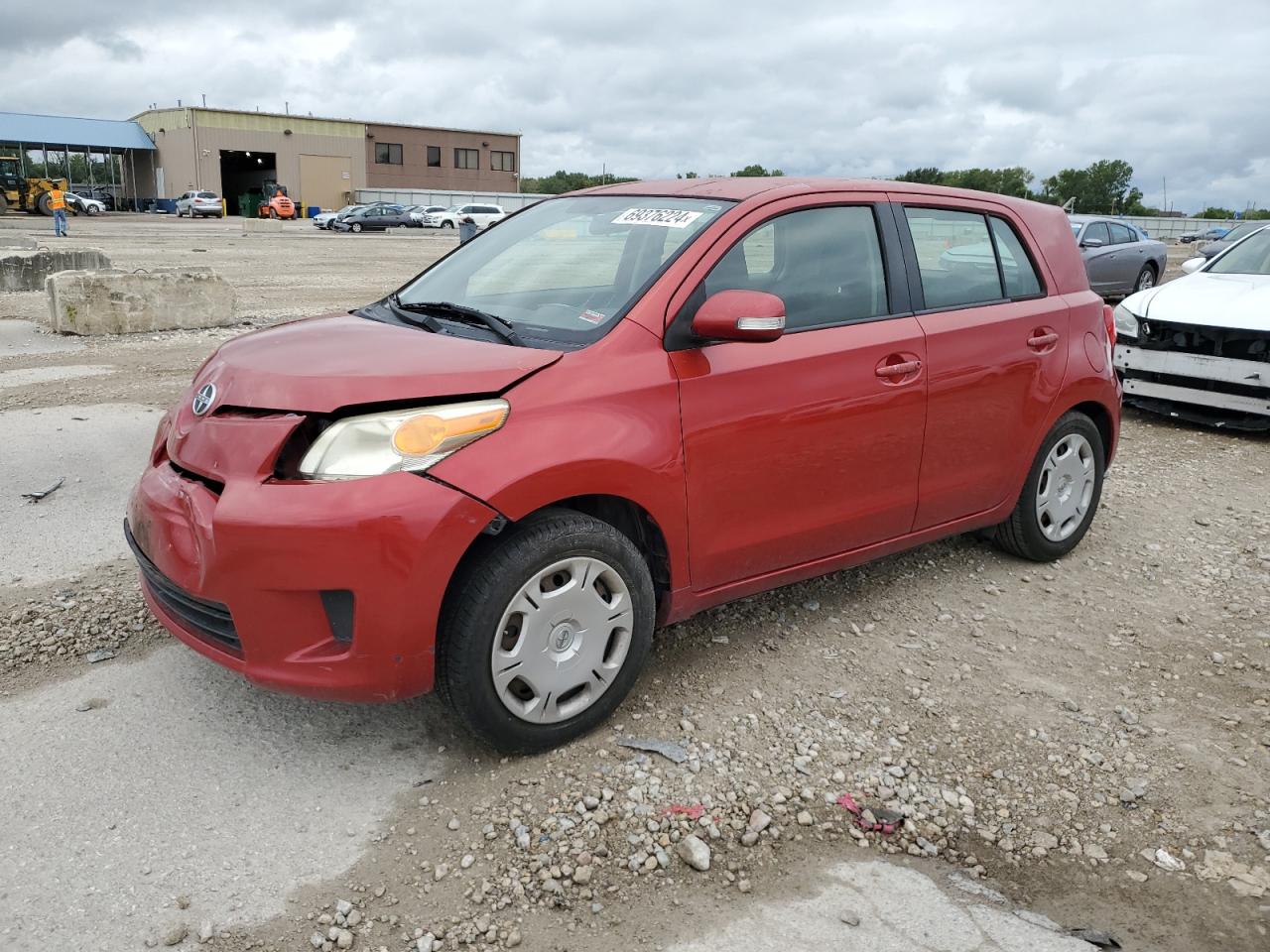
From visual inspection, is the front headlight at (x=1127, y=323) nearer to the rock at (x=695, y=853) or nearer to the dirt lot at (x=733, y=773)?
the dirt lot at (x=733, y=773)

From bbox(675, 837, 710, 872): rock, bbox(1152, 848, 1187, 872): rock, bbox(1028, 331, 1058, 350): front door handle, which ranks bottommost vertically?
bbox(1152, 848, 1187, 872): rock

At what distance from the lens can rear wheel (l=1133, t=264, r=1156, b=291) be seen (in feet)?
56.1

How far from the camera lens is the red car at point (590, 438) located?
279 centimetres

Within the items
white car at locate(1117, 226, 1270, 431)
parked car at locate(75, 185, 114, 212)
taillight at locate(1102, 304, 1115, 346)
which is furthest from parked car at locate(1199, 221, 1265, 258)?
parked car at locate(75, 185, 114, 212)

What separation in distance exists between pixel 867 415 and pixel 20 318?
37.4ft

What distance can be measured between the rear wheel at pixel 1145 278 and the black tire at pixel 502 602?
16.6m

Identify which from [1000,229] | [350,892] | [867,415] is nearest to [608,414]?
[867,415]

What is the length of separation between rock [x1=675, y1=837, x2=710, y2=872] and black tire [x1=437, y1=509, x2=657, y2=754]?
561 millimetres

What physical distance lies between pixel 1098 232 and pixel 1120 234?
890 millimetres

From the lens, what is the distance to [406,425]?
281 centimetres

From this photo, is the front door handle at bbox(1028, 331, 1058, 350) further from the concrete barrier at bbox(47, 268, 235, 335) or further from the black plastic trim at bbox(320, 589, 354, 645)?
the concrete barrier at bbox(47, 268, 235, 335)

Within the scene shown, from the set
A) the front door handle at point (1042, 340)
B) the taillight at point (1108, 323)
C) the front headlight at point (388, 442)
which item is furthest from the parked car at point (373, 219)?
the front headlight at point (388, 442)

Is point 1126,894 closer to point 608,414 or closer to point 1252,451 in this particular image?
point 608,414

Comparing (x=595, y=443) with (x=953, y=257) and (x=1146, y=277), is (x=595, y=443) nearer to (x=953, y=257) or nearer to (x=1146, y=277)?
(x=953, y=257)
